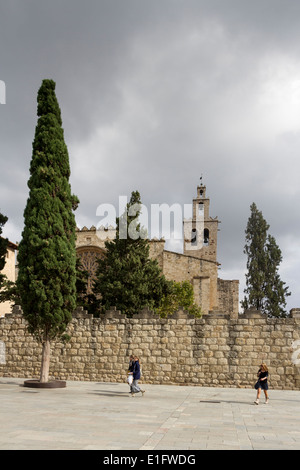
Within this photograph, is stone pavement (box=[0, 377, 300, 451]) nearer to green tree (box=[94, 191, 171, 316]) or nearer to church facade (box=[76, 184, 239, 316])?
green tree (box=[94, 191, 171, 316])

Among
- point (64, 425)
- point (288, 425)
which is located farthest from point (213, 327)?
point (64, 425)

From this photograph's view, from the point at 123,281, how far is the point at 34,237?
429 inches

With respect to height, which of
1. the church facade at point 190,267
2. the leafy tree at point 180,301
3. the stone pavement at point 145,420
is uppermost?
the church facade at point 190,267

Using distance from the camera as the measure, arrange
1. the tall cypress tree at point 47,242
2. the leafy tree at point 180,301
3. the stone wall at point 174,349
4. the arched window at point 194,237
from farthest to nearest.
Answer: the arched window at point 194,237 → the leafy tree at point 180,301 → the stone wall at point 174,349 → the tall cypress tree at point 47,242

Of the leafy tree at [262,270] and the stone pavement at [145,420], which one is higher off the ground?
the leafy tree at [262,270]

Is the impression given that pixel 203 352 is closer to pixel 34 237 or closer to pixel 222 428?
pixel 34 237

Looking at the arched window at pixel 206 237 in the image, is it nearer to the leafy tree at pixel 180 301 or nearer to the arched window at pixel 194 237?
the arched window at pixel 194 237

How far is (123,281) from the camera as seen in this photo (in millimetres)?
25406

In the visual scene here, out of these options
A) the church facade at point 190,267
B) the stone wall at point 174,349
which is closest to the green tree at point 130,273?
the church facade at point 190,267

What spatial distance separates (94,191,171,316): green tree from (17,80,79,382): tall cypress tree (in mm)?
9208

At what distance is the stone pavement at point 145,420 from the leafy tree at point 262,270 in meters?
27.3

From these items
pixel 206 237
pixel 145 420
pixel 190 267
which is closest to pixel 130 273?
pixel 190 267

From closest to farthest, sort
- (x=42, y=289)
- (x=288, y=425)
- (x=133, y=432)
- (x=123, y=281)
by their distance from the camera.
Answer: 1. (x=133, y=432)
2. (x=288, y=425)
3. (x=42, y=289)
4. (x=123, y=281)

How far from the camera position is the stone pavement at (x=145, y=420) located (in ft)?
20.6
